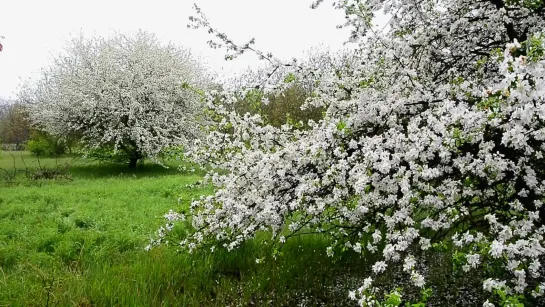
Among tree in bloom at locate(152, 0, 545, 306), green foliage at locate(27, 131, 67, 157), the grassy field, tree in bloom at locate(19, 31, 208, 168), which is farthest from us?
green foliage at locate(27, 131, 67, 157)

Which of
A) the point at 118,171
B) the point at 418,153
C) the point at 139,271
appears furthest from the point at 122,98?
the point at 418,153

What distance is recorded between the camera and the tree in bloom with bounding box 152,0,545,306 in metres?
3.00

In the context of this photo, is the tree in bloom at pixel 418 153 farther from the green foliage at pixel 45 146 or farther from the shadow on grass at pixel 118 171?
the green foliage at pixel 45 146

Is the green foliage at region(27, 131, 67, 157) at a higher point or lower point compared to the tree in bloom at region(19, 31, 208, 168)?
lower

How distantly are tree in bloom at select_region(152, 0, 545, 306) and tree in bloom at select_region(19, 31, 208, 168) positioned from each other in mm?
13356

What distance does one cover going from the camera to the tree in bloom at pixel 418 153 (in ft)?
9.85

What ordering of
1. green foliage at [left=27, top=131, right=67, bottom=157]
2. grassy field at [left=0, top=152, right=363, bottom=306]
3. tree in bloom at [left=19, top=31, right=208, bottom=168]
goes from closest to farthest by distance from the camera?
1. grassy field at [left=0, top=152, right=363, bottom=306]
2. tree in bloom at [left=19, top=31, right=208, bottom=168]
3. green foliage at [left=27, top=131, right=67, bottom=157]

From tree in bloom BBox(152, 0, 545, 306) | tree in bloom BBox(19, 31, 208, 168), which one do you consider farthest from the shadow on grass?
tree in bloom BBox(152, 0, 545, 306)

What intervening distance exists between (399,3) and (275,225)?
3.02 m

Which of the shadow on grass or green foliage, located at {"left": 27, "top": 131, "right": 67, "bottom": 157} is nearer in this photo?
the shadow on grass

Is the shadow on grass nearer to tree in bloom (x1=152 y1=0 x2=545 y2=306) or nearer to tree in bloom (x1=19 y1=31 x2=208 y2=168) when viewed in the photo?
tree in bloom (x1=19 y1=31 x2=208 y2=168)

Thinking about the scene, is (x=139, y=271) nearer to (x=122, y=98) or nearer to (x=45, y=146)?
(x=122, y=98)

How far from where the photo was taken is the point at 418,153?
10.8 ft

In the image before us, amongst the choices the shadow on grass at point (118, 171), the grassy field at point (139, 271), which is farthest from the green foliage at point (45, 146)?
the grassy field at point (139, 271)
